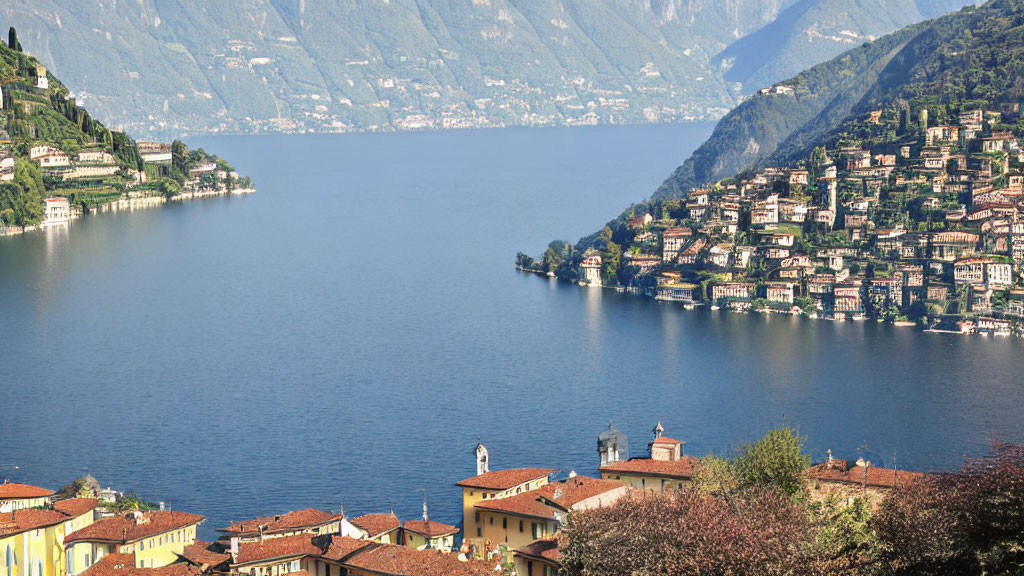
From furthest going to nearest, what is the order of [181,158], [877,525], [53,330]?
[181,158]
[53,330]
[877,525]

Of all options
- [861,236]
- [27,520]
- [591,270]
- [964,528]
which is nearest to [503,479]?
[27,520]

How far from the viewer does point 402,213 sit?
12212cm

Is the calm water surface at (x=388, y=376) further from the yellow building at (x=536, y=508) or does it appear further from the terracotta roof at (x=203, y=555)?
the terracotta roof at (x=203, y=555)

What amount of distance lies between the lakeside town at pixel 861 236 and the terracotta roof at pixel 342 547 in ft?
131

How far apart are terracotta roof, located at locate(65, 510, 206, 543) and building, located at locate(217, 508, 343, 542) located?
0.96 m

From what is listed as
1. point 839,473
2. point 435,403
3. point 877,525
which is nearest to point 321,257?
point 435,403

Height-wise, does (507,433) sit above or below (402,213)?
below

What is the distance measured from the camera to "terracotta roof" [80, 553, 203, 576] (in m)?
25.9

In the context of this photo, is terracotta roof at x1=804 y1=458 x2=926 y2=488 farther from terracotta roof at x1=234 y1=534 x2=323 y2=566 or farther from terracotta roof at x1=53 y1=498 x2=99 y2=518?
terracotta roof at x1=53 y1=498 x2=99 y2=518

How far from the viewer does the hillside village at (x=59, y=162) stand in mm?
106125

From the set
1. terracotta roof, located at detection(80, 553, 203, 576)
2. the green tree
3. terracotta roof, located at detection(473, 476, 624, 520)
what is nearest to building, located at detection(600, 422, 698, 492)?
terracotta roof, located at detection(473, 476, 624, 520)

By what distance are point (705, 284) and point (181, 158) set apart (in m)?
78.1

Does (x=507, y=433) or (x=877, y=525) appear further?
(x=507, y=433)

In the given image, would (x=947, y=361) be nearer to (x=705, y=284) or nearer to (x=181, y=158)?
(x=705, y=284)
